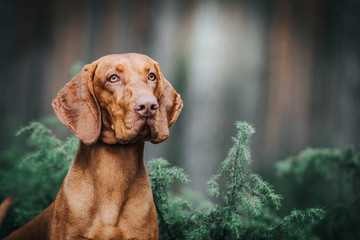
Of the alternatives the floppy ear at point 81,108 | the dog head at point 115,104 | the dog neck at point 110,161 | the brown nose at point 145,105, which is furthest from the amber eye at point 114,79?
the dog neck at point 110,161

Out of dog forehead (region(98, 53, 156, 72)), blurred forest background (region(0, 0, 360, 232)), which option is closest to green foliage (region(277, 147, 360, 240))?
dog forehead (region(98, 53, 156, 72))

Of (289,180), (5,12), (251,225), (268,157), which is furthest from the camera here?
(268,157)

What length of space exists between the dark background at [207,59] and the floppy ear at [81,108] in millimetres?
4082

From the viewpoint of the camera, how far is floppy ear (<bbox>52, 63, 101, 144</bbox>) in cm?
219

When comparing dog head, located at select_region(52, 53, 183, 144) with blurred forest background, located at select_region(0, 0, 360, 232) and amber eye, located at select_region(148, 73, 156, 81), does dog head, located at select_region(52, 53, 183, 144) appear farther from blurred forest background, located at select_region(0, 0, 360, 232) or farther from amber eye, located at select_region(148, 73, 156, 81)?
blurred forest background, located at select_region(0, 0, 360, 232)

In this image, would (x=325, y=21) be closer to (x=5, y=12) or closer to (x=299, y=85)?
(x=299, y=85)

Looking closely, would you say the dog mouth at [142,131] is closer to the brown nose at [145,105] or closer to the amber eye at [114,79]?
the brown nose at [145,105]

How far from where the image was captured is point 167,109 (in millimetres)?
2459

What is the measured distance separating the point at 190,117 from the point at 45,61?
10.0 ft

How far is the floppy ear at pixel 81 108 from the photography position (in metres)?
2.19

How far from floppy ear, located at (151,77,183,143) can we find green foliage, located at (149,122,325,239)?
46 centimetres

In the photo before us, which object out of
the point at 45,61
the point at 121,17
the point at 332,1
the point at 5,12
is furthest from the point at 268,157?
the point at 5,12

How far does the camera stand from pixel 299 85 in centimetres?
721

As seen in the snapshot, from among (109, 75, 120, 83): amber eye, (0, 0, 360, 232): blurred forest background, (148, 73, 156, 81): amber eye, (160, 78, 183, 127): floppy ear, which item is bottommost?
(160, 78, 183, 127): floppy ear
